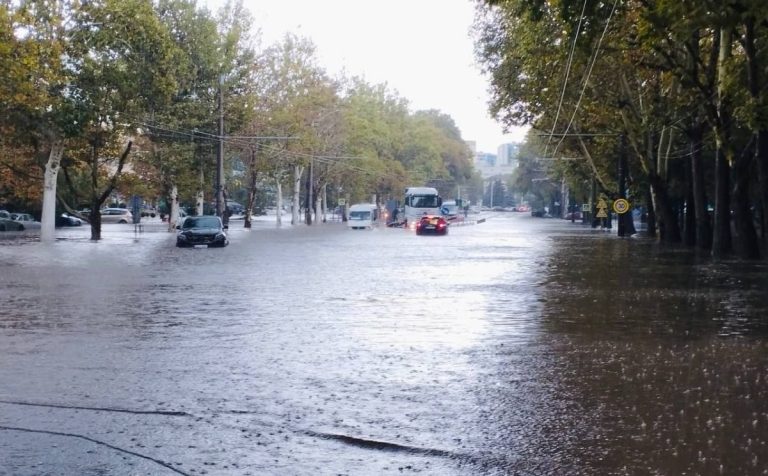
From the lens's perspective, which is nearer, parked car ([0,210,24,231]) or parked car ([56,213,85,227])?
parked car ([0,210,24,231])

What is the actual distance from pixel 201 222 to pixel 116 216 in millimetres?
52863

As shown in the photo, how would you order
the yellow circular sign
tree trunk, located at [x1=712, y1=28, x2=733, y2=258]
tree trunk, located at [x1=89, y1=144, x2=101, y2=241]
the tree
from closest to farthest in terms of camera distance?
tree trunk, located at [x1=712, y1=28, x2=733, y2=258]
the tree
tree trunk, located at [x1=89, y1=144, x2=101, y2=241]
the yellow circular sign

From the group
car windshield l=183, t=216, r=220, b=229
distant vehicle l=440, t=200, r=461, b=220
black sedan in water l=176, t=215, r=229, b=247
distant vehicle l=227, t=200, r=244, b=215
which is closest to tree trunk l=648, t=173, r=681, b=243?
black sedan in water l=176, t=215, r=229, b=247

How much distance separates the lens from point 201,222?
42.3 m

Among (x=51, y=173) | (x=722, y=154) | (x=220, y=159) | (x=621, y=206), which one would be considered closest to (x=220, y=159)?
(x=220, y=159)

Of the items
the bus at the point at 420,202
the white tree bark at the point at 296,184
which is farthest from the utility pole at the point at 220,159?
the white tree bark at the point at 296,184

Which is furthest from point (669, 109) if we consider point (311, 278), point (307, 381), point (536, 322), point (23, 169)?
point (23, 169)

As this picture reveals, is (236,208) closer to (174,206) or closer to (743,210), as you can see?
(174,206)

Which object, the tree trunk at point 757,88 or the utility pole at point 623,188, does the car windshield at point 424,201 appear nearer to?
the utility pole at point 623,188

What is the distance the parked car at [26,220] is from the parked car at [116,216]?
36.8ft

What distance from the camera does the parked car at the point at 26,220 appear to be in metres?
70.5

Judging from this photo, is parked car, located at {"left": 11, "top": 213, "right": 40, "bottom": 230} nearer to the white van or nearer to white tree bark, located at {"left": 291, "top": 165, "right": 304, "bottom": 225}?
white tree bark, located at {"left": 291, "top": 165, "right": 304, "bottom": 225}

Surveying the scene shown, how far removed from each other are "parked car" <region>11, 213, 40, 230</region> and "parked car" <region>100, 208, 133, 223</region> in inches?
441

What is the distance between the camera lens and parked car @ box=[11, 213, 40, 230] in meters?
70.5
